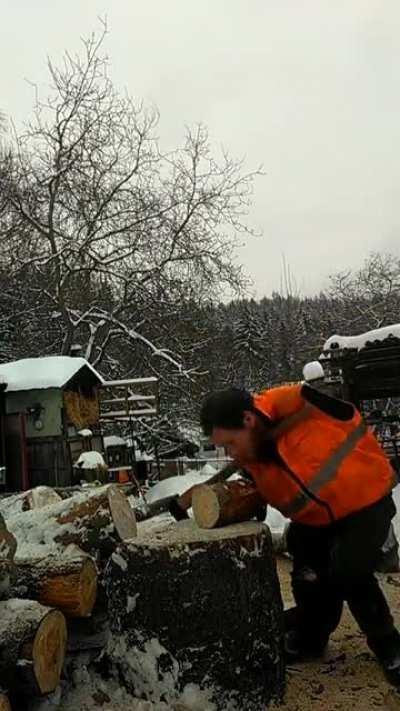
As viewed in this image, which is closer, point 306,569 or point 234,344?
point 306,569

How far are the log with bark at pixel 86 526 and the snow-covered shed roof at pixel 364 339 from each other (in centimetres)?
659

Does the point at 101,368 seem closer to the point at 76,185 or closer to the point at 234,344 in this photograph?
the point at 76,185

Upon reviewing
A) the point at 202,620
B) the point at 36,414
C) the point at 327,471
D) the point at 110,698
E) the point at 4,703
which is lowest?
the point at 110,698

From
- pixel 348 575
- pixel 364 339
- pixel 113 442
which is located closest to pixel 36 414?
pixel 113 442

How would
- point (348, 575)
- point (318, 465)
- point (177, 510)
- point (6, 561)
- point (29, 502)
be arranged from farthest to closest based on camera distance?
point (29, 502)
point (177, 510)
point (6, 561)
point (348, 575)
point (318, 465)

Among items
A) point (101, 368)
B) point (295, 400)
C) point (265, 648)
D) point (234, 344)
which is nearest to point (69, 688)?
point (265, 648)

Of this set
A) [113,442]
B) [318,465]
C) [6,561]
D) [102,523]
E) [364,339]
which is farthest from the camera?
[113,442]

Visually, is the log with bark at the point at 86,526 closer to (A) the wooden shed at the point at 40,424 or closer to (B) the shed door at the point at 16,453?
(A) the wooden shed at the point at 40,424

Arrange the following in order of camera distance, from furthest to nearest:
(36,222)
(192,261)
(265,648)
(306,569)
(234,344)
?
(234,344) < (192,261) < (36,222) < (306,569) < (265,648)

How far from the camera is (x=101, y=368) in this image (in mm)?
18922

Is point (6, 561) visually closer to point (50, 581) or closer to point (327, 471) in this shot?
point (50, 581)

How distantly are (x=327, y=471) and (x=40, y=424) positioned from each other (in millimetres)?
9868

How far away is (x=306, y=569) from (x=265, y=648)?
0.53 metres

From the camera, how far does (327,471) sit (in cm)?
295
